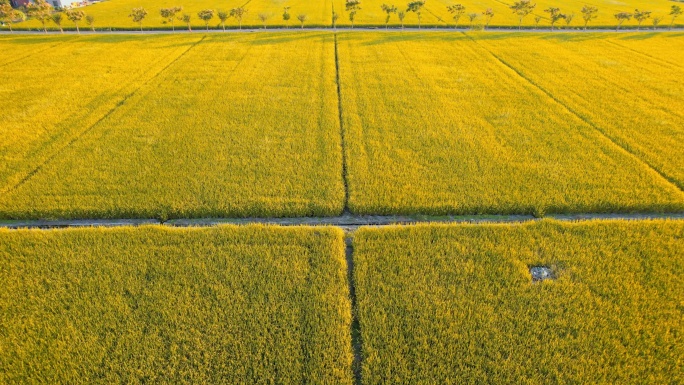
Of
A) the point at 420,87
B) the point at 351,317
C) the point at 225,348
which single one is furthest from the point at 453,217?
the point at 420,87

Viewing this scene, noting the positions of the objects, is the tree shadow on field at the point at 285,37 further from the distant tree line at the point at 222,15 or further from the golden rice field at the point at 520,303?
the golden rice field at the point at 520,303

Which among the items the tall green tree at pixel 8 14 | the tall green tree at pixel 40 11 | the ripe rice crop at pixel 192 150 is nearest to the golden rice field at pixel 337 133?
the ripe rice crop at pixel 192 150

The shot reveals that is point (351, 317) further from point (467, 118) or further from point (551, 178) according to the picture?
point (467, 118)

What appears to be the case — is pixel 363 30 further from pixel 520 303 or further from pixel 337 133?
pixel 520 303

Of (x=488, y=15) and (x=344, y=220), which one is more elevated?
(x=488, y=15)

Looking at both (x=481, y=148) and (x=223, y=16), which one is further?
(x=223, y=16)

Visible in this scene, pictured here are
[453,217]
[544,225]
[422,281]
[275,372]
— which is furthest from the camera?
[453,217]

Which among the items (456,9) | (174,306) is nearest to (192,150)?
(174,306)
